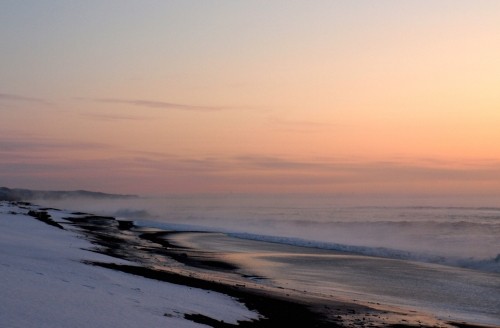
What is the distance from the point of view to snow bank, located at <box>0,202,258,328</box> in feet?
35.1

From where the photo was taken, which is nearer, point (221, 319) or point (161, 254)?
point (221, 319)

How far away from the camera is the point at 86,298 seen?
1280 centimetres

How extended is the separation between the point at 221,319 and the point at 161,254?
61.8 ft

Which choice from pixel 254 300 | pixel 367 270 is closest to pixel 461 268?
pixel 367 270

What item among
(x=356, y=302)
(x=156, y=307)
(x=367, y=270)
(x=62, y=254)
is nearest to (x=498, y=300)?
(x=356, y=302)

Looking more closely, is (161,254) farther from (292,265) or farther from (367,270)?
(367,270)

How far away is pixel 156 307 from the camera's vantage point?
543 inches

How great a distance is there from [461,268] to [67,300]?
1070 inches

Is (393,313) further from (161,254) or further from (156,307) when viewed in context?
(161,254)

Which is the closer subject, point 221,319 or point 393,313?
point 221,319

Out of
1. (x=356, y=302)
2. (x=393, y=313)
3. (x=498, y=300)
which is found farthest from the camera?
(x=498, y=300)

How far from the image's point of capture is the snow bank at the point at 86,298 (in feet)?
35.1

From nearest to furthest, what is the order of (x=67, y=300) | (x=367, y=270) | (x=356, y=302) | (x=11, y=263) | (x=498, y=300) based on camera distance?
1. (x=67, y=300)
2. (x=11, y=263)
3. (x=356, y=302)
4. (x=498, y=300)
5. (x=367, y=270)

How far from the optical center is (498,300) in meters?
22.0
